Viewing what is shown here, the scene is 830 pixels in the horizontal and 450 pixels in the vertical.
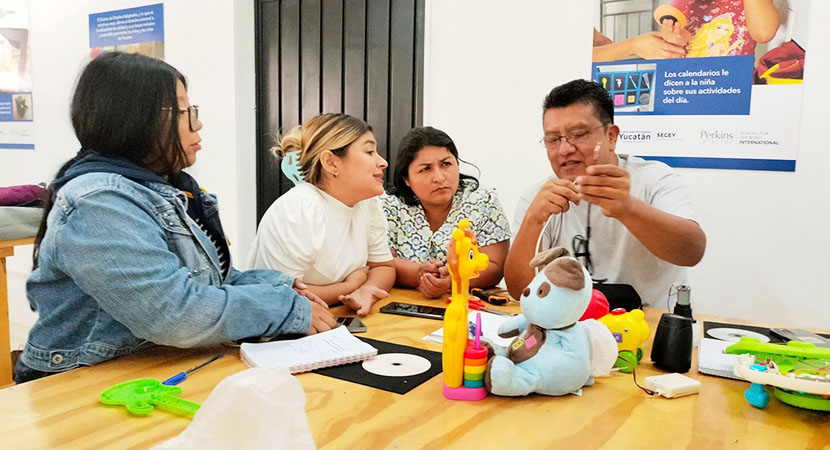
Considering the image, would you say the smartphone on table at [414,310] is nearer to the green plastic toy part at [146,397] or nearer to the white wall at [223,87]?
the green plastic toy part at [146,397]

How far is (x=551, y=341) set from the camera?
97 centimetres

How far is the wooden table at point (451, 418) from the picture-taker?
82 centimetres

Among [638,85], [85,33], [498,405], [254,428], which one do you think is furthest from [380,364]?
[85,33]

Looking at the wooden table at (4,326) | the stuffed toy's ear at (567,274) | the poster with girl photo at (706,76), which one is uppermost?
the poster with girl photo at (706,76)

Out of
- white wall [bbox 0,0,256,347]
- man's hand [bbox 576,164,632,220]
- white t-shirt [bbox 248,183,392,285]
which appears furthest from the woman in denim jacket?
white wall [bbox 0,0,256,347]

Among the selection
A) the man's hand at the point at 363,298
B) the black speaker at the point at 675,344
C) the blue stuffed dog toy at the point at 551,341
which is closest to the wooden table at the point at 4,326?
the man's hand at the point at 363,298

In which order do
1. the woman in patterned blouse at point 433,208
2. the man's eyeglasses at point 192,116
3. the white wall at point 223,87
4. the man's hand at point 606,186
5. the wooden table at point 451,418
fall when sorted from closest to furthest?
1. the wooden table at point 451,418
2. the man's eyeglasses at point 192,116
3. the man's hand at point 606,186
4. the woman in patterned blouse at point 433,208
5. the white wall at point 223,87

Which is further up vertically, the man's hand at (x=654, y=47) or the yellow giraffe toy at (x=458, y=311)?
the man's hand at (x=654, y=47)

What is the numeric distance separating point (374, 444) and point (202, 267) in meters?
0.61

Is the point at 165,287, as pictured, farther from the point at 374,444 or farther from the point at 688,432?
the point at 688,432

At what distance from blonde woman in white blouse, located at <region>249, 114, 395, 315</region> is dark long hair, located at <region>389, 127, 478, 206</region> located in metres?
0.25

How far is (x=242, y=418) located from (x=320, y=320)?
73 centimetres

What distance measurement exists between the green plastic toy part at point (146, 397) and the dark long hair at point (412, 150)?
4.12 ft

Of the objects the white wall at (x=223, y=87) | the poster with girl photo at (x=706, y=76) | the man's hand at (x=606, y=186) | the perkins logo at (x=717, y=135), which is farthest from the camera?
the white wall at (x=223, y=87)
